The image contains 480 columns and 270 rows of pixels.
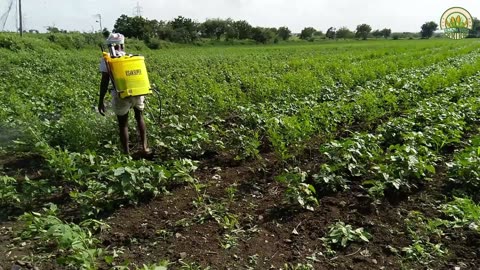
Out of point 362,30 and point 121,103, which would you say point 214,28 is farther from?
point 121,103

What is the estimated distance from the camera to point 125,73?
546 cm

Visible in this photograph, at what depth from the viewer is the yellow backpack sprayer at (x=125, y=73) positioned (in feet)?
17.8

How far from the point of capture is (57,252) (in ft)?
11.6

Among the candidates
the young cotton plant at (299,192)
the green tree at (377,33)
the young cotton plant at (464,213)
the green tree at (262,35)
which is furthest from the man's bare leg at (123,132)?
the green tree at (377,33)

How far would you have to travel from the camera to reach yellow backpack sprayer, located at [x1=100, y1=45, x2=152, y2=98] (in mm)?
5418

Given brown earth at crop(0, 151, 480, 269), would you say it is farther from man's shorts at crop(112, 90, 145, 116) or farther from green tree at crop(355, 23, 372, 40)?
green tree at crop(355, 23, 372, 40)

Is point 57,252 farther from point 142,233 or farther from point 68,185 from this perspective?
point 68,185

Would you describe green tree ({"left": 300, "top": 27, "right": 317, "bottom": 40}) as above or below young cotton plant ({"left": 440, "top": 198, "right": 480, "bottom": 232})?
above

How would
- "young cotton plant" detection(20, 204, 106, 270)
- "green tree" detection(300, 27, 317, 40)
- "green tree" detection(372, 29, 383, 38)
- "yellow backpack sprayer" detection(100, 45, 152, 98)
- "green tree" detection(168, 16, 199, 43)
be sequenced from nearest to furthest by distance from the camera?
"young cotton plant" detection(20, 204, 106, 270) → "yellow backpack sprayer" detection(100, 45, 152, 98) → "green tree" detection(168, 16, 199, 43) → "green tree" detection(300, 27, 317, 40) → "green tree" detection(372, 29, 383, 38)

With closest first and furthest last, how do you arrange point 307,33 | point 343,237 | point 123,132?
point 343,237 → point 123,132 → point 307,33

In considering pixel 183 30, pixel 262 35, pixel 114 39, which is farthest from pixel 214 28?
pixel 114 39

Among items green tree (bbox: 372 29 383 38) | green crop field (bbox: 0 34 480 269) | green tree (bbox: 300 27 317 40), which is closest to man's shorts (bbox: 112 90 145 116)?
green crop field (bbox: 0 34 480 269)

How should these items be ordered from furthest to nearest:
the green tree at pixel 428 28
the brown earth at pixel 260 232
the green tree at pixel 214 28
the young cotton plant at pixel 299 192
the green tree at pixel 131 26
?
1. the green tree at pixel 428 28
2. the green tree at pixel 214 28
3. the green tree at pixel 131 26
4. the young cotton plant at pixel 299 192
5. the brown earth at pixel 260 232

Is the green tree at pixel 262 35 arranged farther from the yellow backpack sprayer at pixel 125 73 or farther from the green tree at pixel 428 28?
the yellow backpack sprayer at pixel 125 73
